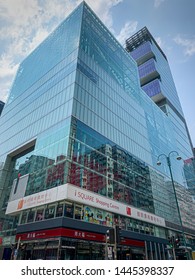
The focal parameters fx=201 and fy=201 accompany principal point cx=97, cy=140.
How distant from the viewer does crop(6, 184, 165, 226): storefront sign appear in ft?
80.3

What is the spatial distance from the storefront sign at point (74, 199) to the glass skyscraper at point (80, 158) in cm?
14

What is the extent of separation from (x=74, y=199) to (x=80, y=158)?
629cm

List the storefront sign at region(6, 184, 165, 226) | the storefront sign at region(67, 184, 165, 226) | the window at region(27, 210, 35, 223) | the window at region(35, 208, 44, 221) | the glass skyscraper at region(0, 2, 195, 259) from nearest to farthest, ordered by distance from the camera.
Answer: the storefront sign at region(6, 184, 165, 226) < the storefront sign at region(67, 184, 165, 226) < the glass skyscraper at region(0, 2, 195, 259) < the window at region(35, 208, 44, 221) < the window at region(27, 210, 35, 223)

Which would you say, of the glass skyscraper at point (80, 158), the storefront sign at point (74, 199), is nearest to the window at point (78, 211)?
the glass skyscraper at point (80, 158)

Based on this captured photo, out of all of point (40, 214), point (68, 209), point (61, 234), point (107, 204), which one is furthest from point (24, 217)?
point (107, 204)

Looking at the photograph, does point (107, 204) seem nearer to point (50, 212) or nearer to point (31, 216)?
point (50, 212)

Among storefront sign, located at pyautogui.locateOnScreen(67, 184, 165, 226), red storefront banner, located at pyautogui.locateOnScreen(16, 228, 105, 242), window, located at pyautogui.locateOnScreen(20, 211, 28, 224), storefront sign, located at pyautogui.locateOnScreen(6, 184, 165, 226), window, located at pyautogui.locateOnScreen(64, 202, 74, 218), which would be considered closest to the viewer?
red storefront banner, located at pyautogui.locateOnScreen(16, 228, 105, 242)

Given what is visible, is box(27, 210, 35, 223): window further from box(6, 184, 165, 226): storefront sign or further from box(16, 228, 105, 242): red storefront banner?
box(16, 228, 105, 242): red storefront banner

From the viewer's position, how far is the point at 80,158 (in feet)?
94.1

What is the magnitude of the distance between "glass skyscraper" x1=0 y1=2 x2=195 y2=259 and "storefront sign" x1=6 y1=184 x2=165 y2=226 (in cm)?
14

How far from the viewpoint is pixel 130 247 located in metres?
30.7

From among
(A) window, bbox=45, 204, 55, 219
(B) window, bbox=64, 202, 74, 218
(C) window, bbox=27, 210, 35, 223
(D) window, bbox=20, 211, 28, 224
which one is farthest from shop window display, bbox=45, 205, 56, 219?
(D) window, bbox=20, 211, 28, 224

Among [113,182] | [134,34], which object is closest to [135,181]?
[113,182]

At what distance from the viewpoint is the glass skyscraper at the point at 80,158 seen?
82.8 ft
